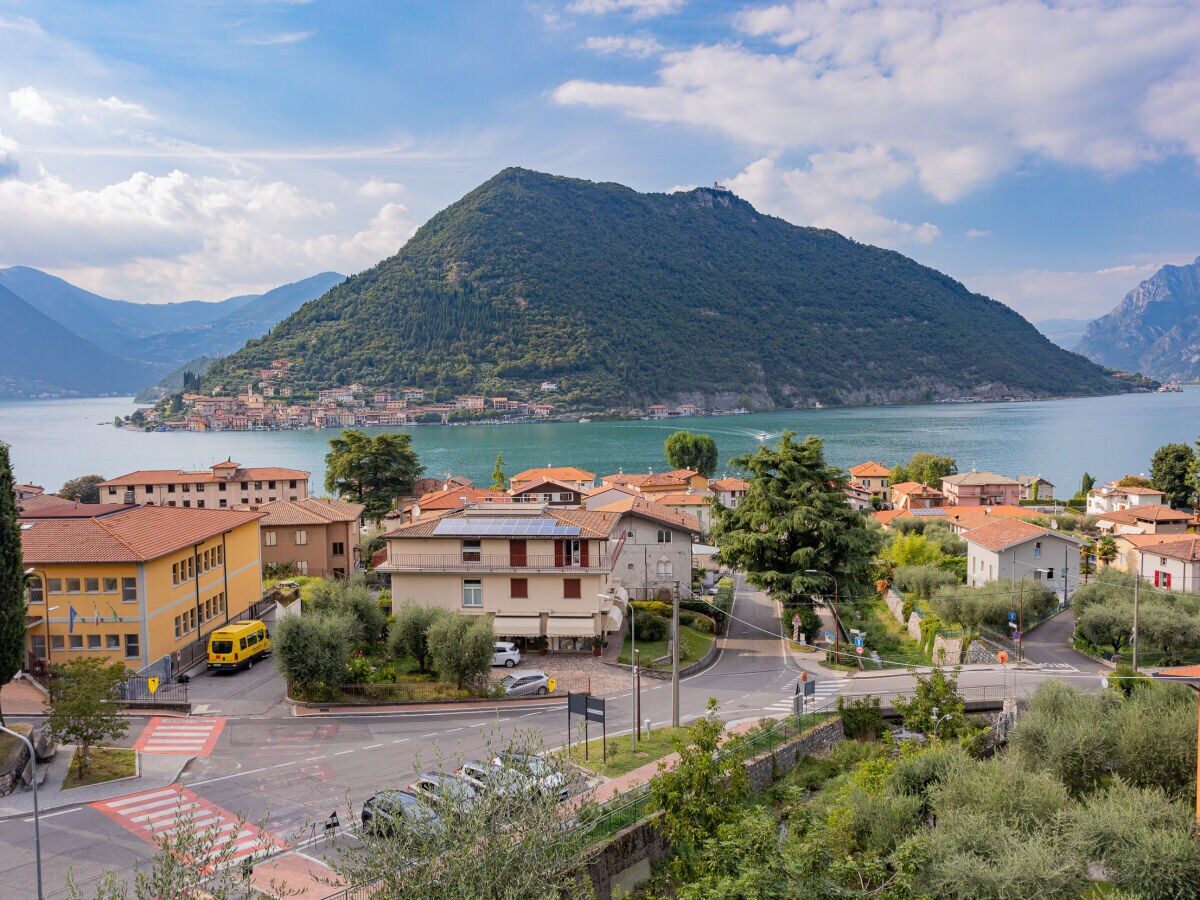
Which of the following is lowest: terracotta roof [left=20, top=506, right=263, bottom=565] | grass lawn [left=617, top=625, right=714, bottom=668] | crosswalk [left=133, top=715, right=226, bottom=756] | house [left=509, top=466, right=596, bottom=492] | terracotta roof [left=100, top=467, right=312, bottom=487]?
grass lawn [left=617, top=625, right=714, bottom=668]

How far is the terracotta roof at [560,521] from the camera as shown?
29594mm

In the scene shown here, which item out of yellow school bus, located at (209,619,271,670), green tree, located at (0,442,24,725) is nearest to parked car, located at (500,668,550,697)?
yellow school bus, located at (209,619,271,670)

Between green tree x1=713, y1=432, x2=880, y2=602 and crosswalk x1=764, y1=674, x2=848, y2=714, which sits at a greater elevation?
green tree x1=713, y1=432, x2=880, y2=602

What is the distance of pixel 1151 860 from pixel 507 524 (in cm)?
2092

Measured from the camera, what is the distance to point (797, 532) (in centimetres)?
3438

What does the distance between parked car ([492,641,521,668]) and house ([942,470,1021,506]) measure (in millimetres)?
66164

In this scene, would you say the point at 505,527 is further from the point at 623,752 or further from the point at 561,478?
the point at 561,478

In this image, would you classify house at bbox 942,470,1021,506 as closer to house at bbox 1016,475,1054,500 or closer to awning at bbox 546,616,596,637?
house at bbox 1016,475,1054,500

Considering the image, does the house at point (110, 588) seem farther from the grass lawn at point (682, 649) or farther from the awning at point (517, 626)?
the grass lawn at point (682, 649)

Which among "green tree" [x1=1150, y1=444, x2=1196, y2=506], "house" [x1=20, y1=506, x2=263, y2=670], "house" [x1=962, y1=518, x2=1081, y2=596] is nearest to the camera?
"house" [x1=20, y1=506, x2=263, y2=670]

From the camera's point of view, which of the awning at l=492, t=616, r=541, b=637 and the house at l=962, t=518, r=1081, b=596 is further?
the house at l=962, t=518, r=1081, b=596

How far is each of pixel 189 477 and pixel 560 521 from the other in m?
55.3

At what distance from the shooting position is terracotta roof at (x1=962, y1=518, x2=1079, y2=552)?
40.1m

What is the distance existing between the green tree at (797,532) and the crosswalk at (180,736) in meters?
20.3
